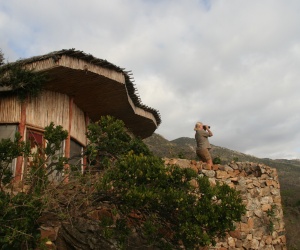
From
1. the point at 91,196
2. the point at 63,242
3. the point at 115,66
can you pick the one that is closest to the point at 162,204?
the point at 91,196

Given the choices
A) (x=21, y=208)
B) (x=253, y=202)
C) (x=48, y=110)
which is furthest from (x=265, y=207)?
(x=21, y=208)

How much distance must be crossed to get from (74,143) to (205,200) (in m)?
6.07

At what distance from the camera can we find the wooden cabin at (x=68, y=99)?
8.65 metres

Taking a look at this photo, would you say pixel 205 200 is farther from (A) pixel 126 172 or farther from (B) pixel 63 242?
(B) pixel 63 242

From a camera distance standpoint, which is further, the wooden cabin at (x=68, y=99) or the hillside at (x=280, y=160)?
the hillside at (x=280, y=160)

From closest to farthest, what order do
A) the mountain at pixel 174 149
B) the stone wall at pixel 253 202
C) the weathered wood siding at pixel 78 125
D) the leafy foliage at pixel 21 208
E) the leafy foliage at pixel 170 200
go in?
the leafy foliage at pixel 21 208
the leafy foliage at pixel 170 200
the stone wall at pixel 253 202
the weathered wood siding at pixel 78 125
the mountain at pixel 174 149

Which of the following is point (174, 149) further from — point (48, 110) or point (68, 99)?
point (48, 110)

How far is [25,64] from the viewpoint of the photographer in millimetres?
8734

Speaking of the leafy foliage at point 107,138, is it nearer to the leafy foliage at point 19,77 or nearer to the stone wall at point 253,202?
the stone wall at point 253,202

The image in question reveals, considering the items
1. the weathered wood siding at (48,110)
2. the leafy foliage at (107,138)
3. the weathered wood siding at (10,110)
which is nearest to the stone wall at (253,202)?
the leafy foliage at (107,138)

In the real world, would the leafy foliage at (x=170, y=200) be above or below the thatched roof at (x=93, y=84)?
below

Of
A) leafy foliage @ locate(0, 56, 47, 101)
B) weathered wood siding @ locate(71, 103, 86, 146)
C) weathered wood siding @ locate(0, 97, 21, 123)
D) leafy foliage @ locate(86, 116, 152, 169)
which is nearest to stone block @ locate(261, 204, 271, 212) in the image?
leafy foliage @ locate(86, 116, 152, 169)

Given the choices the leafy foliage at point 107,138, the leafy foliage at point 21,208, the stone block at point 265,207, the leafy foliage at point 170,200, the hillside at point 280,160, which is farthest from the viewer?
the hillside at point 280,160

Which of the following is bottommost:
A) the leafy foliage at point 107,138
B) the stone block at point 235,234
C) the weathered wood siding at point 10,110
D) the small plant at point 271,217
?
the stone block at point 235,234
